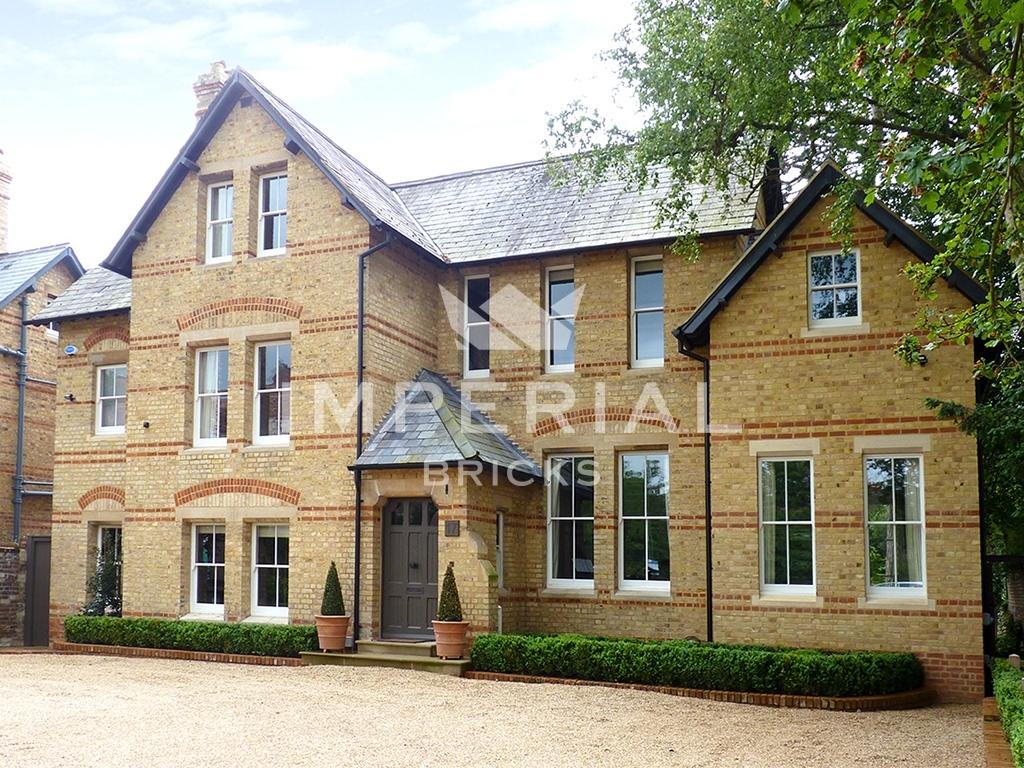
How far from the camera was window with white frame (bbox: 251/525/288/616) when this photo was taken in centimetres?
1795

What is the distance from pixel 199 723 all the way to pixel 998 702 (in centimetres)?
895

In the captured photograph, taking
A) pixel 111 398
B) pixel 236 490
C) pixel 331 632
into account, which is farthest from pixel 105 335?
pixel 331 632

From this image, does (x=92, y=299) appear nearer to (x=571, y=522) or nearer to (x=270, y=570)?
(x=270, y=570)

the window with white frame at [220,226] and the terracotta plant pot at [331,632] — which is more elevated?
the window with white frame at [220,226]

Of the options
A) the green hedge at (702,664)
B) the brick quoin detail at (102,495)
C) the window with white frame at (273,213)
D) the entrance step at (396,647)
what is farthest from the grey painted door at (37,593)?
the green hedge at (702,664)

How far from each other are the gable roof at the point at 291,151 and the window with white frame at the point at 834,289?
6.88 meters

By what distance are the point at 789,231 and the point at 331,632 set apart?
9558 mm

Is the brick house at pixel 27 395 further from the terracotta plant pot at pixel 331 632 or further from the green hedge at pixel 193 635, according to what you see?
the terracotta plant pot at pixel 331 632

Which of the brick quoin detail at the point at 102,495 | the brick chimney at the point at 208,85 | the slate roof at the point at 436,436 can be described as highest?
the brick chimney at the point at 208,85

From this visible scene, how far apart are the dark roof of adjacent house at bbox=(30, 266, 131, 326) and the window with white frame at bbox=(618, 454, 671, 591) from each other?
10.6 metres

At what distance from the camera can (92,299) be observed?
848 inches

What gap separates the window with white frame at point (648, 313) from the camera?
58.3 feet

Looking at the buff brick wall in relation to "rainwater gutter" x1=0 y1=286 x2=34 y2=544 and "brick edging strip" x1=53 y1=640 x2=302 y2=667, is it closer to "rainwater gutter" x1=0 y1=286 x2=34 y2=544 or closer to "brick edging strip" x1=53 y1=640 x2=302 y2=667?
"brick edging strip" x1=53 y1=640 x2=302 y2=667

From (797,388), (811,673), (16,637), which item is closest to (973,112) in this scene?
(797,388)
